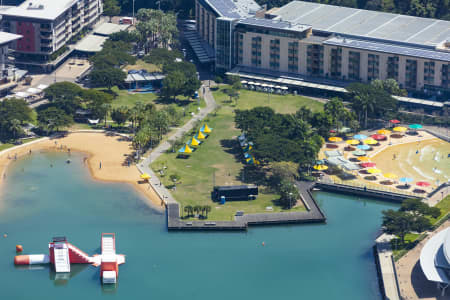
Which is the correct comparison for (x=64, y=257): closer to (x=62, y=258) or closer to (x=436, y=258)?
(x=62, y=258)

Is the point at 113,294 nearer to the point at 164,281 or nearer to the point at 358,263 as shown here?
the point at 164,281

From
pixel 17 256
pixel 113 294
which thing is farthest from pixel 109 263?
pixel 17 256

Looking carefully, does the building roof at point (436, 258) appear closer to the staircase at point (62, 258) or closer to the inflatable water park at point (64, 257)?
the inflatable water park at point (64, 257)

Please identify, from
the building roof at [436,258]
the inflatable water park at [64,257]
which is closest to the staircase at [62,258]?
the inflatable water park at [64,257]

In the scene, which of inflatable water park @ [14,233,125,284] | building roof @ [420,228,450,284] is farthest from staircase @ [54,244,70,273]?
building roof @ [420,228,450,284]

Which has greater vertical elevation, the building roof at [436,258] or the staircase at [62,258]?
the building roof at [436,258]

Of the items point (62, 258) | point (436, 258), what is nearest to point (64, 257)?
point (62, 258)
